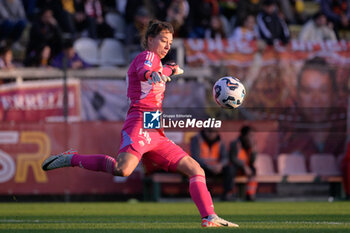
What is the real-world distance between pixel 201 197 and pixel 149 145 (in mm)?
713

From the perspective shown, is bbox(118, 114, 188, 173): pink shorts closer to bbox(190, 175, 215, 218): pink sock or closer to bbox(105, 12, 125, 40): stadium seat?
bbox(190, 175, 215, 218): pink sock

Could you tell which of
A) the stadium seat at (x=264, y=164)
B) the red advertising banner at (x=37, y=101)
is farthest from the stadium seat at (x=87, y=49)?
the stadium seat at (x=264, y=164)

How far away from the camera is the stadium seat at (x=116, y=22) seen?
1745 cm

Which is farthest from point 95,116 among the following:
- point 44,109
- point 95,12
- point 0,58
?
point 95,12

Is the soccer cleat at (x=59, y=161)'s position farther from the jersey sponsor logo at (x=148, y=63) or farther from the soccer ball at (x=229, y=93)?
the soccer ball at (x=229, y=93)

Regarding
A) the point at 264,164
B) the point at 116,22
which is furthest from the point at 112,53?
the point at 264,164

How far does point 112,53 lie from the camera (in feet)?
52.6

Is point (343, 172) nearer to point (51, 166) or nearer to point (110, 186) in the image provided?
point (110, 186)

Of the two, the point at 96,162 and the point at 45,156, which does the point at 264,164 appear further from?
the point at 96,162

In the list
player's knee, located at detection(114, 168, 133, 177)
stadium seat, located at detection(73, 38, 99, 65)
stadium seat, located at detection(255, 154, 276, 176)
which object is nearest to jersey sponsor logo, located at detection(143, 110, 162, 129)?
player's knee, located at detection(114, 168, 133, 177)

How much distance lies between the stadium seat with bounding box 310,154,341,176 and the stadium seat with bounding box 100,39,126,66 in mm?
4623

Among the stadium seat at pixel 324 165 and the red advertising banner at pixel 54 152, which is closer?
the red advertising banner at pixel 54 152

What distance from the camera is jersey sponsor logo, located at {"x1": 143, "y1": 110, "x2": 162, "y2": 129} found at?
6.92 meters

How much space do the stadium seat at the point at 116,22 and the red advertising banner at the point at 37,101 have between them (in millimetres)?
3905
